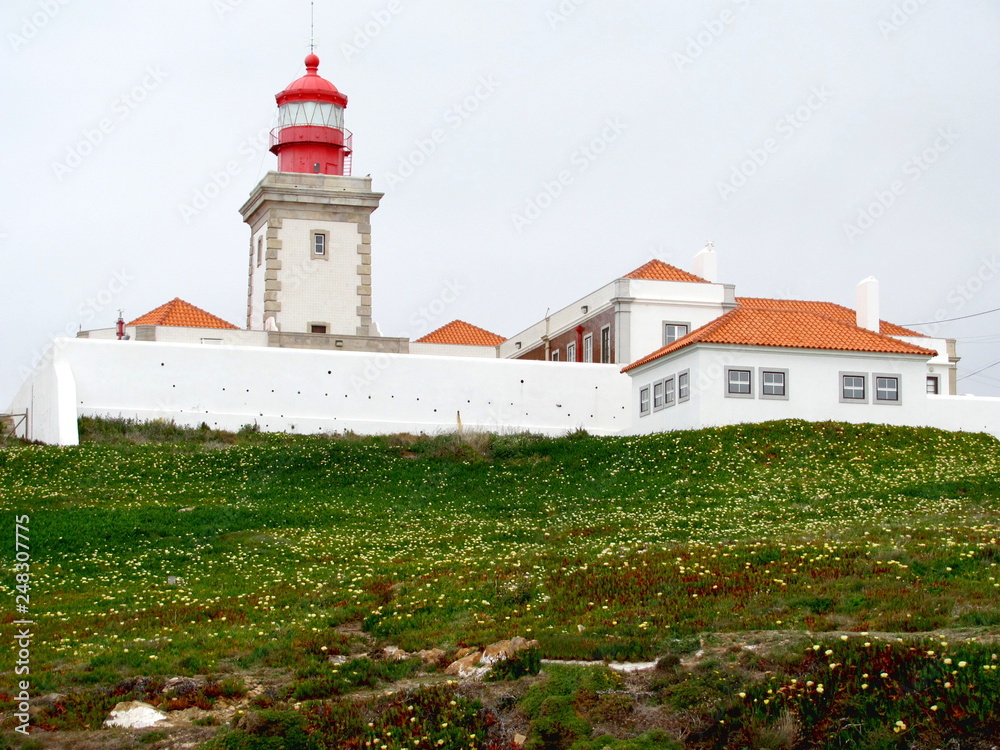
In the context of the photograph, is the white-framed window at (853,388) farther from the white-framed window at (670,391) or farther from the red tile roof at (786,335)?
the white-framed window at (670,391)

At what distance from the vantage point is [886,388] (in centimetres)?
3972

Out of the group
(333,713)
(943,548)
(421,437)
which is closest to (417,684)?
(333,713)

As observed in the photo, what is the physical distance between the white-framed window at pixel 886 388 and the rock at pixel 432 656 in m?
26.1

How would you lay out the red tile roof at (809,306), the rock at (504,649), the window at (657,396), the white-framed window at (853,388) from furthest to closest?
the red tile roof at (809,306)
the window at (657,396)
the white-framed window at (853,388)
the rock at (504,649)

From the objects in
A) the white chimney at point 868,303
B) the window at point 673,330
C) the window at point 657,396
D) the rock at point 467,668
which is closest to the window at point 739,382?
the window at point 657,396

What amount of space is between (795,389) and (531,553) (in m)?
18.1

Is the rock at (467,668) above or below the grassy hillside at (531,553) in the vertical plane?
below

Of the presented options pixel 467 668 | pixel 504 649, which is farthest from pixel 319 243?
pixel 467 668

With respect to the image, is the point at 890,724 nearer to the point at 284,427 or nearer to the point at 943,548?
the point at 943,548

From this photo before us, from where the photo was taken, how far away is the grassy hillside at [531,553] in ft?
50.5

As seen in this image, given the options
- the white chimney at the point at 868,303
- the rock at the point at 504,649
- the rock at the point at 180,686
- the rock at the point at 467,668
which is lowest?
the rock at the point at 180,686

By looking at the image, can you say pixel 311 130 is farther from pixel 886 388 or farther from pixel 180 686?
pixel 180 686

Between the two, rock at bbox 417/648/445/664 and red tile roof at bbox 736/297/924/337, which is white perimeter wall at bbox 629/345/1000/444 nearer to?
red tile roof at bbox 736/297/924/337

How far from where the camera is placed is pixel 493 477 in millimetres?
34562
